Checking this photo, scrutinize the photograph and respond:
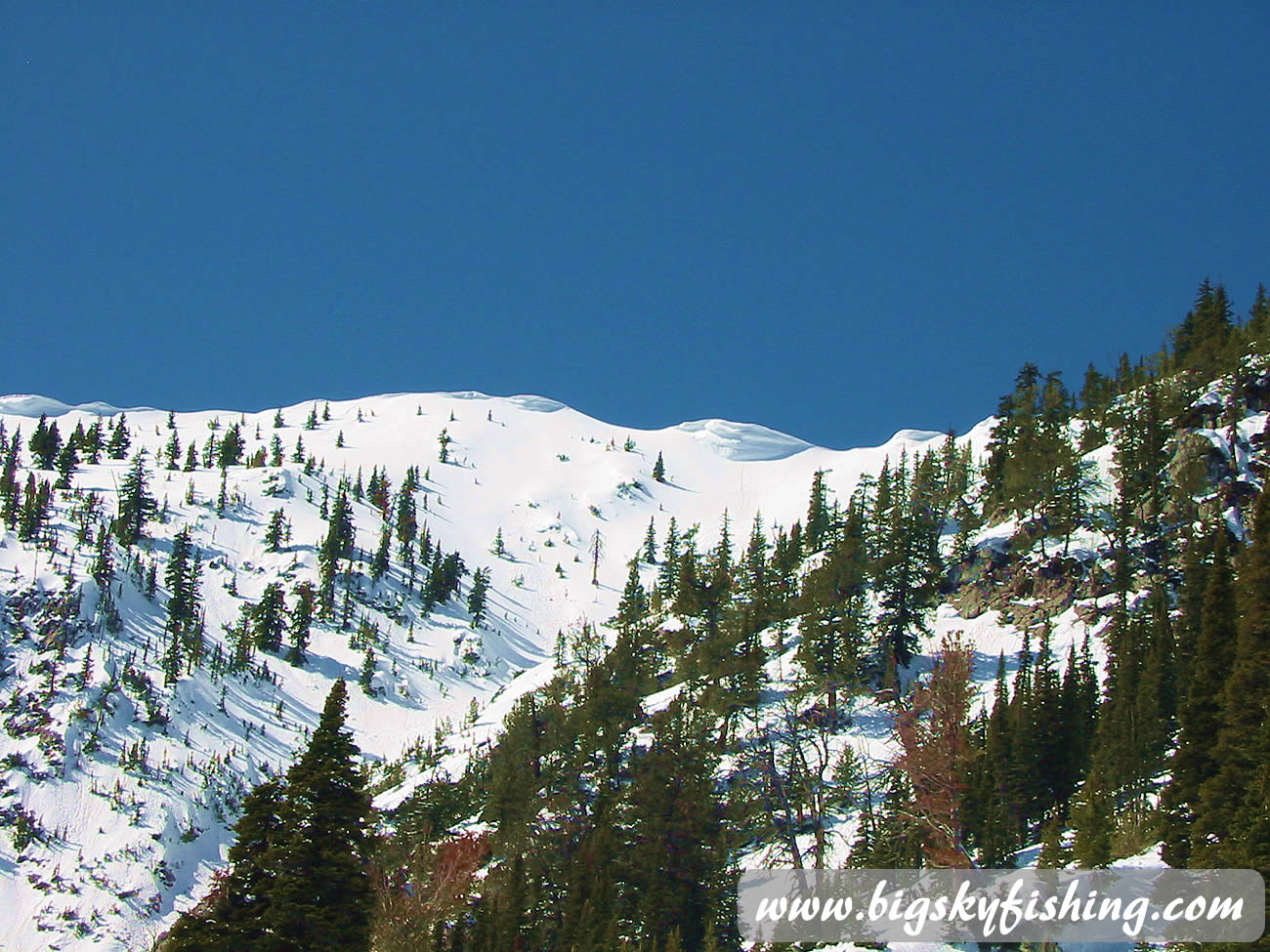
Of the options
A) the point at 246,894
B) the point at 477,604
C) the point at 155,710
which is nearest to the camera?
the point at 246,894

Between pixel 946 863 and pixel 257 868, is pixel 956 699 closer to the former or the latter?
pixel 946 863

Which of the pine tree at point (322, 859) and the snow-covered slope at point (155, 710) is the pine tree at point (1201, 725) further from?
the snow-covered slope at point (155, 710)

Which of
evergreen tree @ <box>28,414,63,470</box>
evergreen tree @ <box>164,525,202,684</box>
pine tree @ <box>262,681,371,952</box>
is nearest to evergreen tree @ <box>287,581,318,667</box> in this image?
evergreen tree @ <box>164,525,202,684</box>

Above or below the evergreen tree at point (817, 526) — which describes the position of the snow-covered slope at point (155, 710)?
below

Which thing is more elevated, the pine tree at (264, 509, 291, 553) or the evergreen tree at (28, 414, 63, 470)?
the evergreen tree at (28, 414, 63, 470)

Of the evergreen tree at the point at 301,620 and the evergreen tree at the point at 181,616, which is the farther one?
the evergreen tree at the point at 301,620

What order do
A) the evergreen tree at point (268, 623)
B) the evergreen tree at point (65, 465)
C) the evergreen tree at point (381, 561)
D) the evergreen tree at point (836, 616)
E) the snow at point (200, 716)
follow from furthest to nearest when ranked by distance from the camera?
the evergreen tree at point (381, 561)
the evergreen tree at point (65, 465)
the evergreen tree at point (268, 623)
the snow at point (200, 716)
the evergreen tree at point (836, 616)

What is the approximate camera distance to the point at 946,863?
33.1 m

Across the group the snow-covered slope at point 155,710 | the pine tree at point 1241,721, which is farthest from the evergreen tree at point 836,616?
the snow-covered slope at point 155,710

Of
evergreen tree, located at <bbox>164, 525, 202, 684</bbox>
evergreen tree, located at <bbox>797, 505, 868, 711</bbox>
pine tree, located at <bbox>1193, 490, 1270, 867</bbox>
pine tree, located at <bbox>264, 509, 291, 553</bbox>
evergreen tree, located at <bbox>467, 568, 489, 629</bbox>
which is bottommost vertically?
pine tree, located at <bbox>1193, 490, 1270, 867</bbox>

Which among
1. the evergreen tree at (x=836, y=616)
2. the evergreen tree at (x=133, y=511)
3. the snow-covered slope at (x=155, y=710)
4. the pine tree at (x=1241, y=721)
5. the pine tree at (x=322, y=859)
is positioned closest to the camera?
the pine tree at (x=322, y=859)

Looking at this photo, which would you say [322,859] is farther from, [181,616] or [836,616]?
[181,616]

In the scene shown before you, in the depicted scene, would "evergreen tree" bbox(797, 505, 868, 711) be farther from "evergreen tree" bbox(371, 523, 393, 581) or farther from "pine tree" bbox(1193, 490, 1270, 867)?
"evergreen tree" bbox(371, 523, 393, 581)

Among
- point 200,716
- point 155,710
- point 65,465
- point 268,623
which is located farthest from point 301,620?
point 65,465
